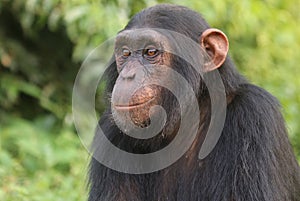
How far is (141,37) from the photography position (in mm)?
4539

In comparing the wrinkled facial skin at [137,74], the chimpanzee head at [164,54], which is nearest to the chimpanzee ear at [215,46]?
the chimpanzee head at [164,54]

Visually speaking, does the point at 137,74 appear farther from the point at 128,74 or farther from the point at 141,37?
the point at 141,37

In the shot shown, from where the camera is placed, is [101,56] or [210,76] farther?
[101,56]

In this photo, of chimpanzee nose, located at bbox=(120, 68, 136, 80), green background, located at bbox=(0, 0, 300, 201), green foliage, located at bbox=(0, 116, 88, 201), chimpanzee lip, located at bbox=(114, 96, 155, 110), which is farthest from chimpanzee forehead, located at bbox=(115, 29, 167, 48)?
green background, located at bbox=(0, 0, 300, 201)

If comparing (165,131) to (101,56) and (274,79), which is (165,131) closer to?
(101,56)

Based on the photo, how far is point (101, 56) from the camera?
7004 millimetres

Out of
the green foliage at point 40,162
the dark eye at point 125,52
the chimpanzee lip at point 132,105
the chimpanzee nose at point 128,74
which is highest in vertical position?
the green foliage at point 40,162

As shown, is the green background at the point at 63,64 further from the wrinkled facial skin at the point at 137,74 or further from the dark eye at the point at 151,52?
the dark eye at the point at 151,52

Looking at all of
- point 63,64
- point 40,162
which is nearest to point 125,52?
point 40,162

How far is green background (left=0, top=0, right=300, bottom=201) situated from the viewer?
6258mm

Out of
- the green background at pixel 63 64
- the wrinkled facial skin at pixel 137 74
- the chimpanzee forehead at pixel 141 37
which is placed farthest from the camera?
the green background at pixel 63 64

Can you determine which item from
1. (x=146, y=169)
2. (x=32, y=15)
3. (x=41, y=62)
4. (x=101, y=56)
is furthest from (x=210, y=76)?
(x=41, y=62)

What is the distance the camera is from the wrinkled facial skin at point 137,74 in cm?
436

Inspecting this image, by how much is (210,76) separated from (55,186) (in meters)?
1.75
